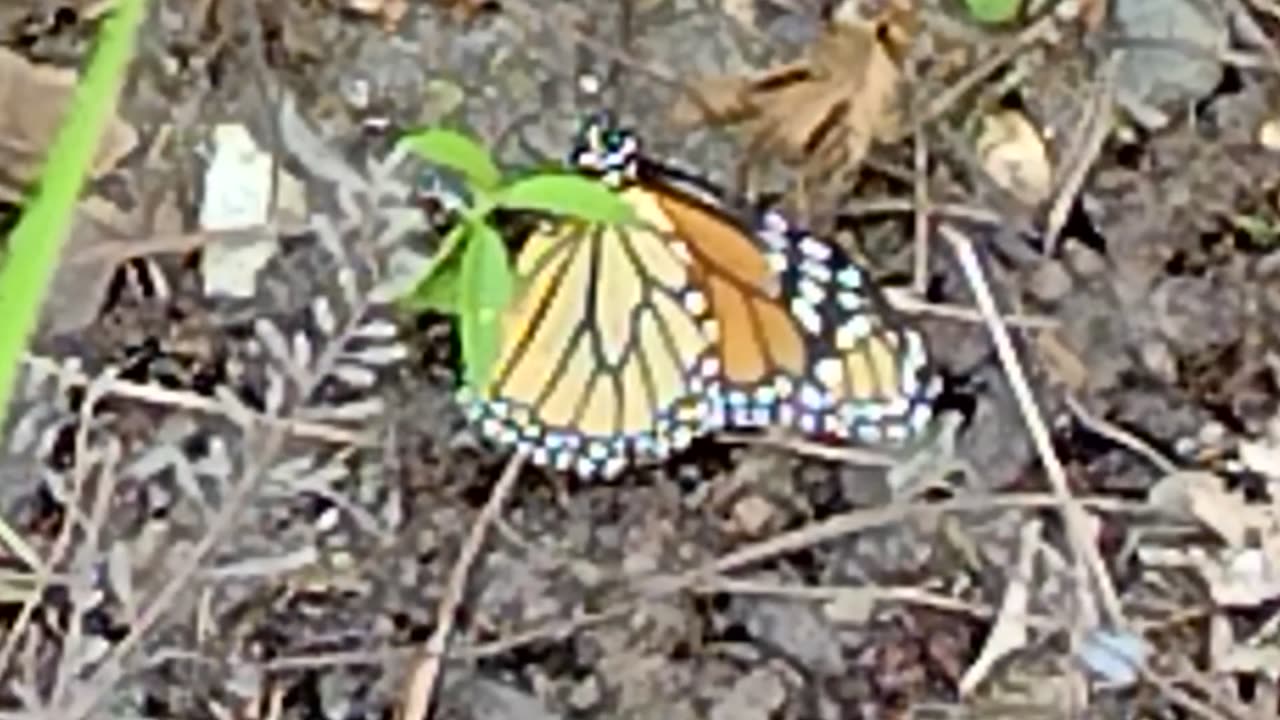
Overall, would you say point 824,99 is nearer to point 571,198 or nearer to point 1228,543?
point 571,198

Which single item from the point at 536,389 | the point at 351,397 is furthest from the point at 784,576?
the point at 351,397

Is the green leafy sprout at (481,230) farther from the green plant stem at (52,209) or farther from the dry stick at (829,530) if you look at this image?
the green plant stem at (52,209)

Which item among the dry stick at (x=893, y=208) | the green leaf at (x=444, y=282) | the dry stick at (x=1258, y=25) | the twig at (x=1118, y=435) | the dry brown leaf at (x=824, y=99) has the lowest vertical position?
the twig at (x=1118, y=435)

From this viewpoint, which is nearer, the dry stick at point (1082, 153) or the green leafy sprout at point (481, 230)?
the green leafy sprout at point (481, 230)

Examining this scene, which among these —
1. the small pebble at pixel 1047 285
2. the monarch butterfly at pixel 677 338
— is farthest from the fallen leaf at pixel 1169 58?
the monarch butterfly at pixel 677 338

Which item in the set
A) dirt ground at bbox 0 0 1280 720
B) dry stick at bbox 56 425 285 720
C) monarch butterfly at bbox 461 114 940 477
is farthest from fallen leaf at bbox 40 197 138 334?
monarch butterfly at bbox 461 114 940 477

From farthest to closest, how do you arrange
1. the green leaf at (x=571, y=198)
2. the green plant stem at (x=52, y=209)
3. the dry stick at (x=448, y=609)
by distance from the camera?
the dry stick at (x=448, y=609) < the green leaf at (x=571, y=198) < the green plant stem at (x=52, y=209)

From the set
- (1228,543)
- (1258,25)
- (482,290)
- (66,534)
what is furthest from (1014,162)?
(66,534)

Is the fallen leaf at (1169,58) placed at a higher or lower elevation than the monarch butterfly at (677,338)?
higher
